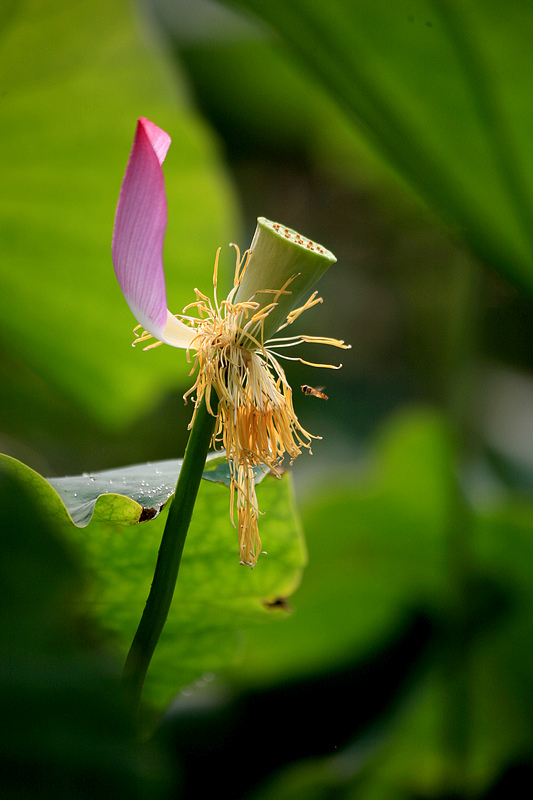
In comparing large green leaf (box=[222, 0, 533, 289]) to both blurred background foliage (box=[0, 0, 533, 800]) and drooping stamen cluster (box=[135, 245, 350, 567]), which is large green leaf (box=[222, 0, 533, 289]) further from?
drooping stamen cluster (box=[135, 245, 350, 567])

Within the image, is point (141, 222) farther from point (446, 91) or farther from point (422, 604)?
point (422, 604)

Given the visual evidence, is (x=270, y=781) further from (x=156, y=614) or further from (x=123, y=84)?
(x=123, y=84)

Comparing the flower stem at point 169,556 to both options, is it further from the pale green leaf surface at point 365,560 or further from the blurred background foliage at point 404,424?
the pale green leaf surface at point 365,560

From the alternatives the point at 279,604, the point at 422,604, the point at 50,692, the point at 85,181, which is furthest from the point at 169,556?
the point at 422,604

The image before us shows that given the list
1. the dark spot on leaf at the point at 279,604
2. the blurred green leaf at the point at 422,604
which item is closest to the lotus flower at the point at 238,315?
the dark spot on leaf at the point at 279,604

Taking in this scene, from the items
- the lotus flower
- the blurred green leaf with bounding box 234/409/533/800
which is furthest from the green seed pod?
the blurred green leaf with bounding box 234/409/533/800

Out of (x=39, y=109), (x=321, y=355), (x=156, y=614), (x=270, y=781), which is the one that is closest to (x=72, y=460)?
(x=321, y=355)

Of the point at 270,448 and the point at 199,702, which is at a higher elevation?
the point at 270,448

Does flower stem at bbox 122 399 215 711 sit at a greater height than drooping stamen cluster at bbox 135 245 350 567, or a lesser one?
lesser
